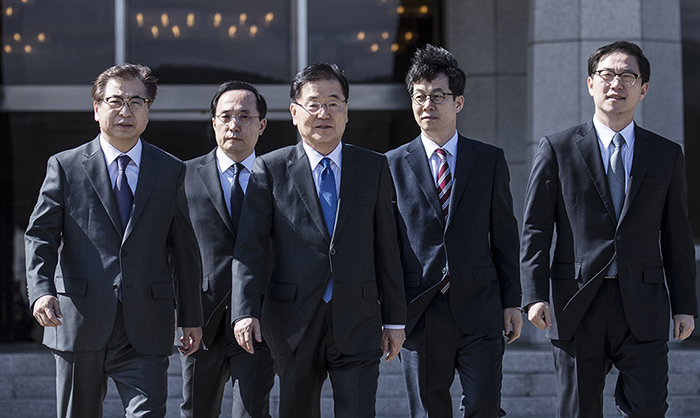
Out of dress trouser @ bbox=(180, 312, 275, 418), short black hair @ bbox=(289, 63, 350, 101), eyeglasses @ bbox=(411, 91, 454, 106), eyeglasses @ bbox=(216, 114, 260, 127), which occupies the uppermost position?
short black hair @ bbox=(289, 63, 350, 101)

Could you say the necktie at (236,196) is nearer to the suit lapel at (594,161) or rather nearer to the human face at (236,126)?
the human face at (236,126)

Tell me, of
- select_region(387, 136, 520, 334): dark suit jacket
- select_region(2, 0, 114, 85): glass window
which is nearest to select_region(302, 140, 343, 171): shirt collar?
select_region(387, 136, 520, 334): dark suit jacket

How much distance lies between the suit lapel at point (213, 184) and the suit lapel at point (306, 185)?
957mm

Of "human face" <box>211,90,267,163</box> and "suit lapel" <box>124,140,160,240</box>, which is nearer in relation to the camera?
"suit lapel" <box>124,140,160,240</box>

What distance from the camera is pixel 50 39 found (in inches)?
313

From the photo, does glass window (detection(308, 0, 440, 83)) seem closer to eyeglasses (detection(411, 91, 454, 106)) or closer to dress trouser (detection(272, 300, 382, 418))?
eyeglasses (detection(411, 91, 454, 106))

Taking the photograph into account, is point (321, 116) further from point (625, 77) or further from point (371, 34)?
point (371, 34)

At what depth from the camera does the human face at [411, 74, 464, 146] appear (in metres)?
4.44

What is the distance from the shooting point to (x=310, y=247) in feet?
12.8

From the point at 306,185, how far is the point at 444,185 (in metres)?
0.87

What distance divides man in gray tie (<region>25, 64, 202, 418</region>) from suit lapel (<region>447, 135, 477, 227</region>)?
149 centimetres

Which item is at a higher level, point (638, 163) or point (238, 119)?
point (238, 119)

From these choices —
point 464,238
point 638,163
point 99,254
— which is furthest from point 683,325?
point 99,254

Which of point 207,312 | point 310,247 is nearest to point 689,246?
point 310,247
